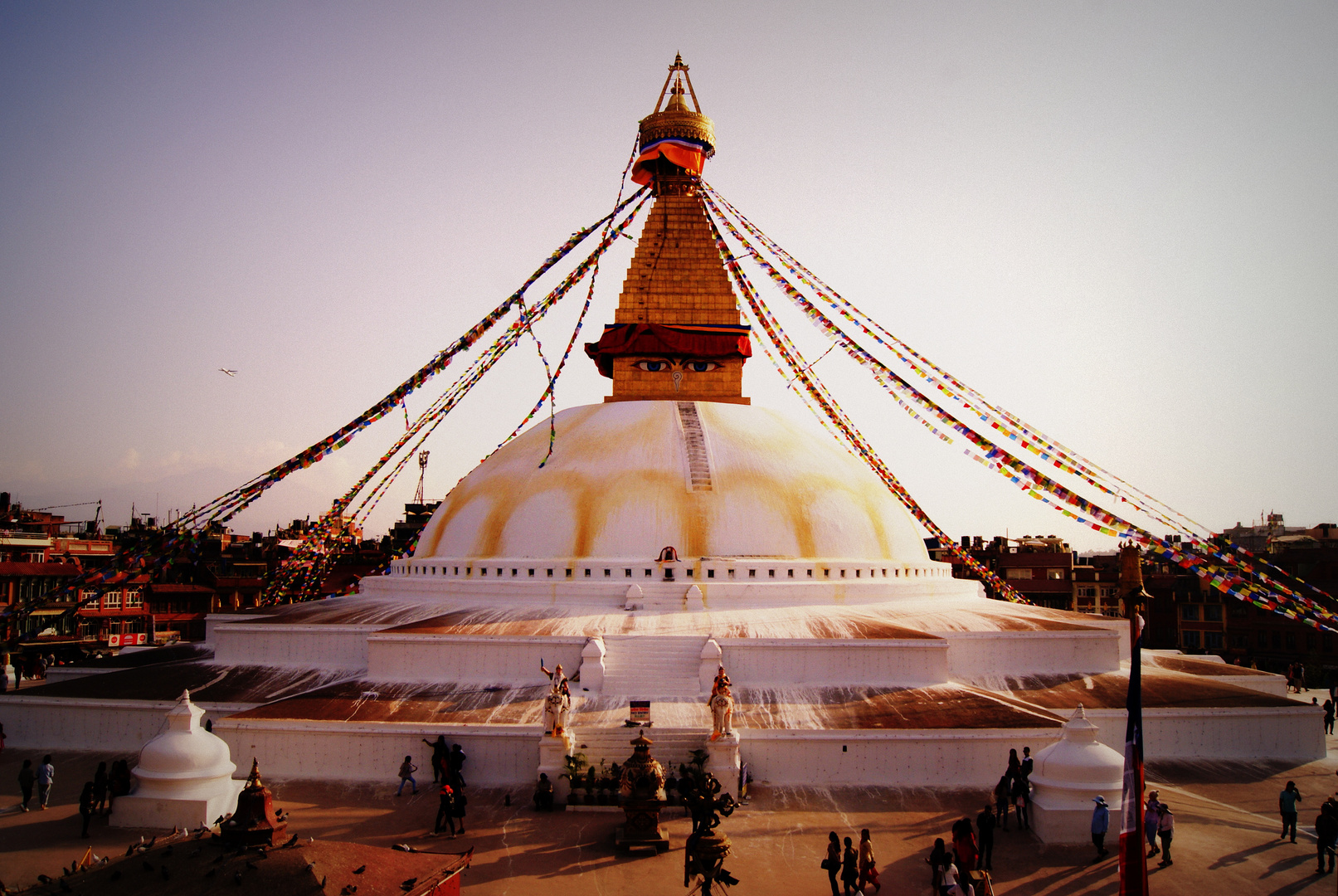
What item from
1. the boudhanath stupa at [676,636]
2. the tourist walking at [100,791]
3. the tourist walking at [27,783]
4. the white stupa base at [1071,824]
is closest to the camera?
the white stupa base at [1071,824]

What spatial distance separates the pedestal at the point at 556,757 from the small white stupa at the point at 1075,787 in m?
5.55

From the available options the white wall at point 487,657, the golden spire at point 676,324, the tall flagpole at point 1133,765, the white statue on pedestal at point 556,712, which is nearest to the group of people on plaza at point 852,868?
the tall flagpole at point 1133,765

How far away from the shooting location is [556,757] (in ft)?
38.3

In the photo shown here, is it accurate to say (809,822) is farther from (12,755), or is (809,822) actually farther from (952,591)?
(12,755)

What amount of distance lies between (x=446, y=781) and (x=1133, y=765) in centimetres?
792

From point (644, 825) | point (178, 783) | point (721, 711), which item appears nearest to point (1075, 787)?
point (721, 711)

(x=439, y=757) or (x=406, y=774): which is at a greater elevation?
(x=439, y=757)

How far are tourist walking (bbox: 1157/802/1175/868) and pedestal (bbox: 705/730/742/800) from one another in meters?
4.67

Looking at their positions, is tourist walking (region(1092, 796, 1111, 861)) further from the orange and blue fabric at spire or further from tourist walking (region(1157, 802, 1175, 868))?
the orange and blue fabric at spire

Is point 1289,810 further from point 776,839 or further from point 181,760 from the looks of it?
point 181,760

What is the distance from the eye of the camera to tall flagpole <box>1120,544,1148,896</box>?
Answer: 22.9 feet

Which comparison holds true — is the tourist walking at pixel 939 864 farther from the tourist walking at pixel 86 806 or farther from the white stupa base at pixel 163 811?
the tourist walking at pixel 86 806

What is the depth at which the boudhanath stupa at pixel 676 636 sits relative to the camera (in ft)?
40.6

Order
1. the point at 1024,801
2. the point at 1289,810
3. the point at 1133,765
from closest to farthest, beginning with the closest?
the point at 1133,765
the point at 1289,810
the point at 1024,801
